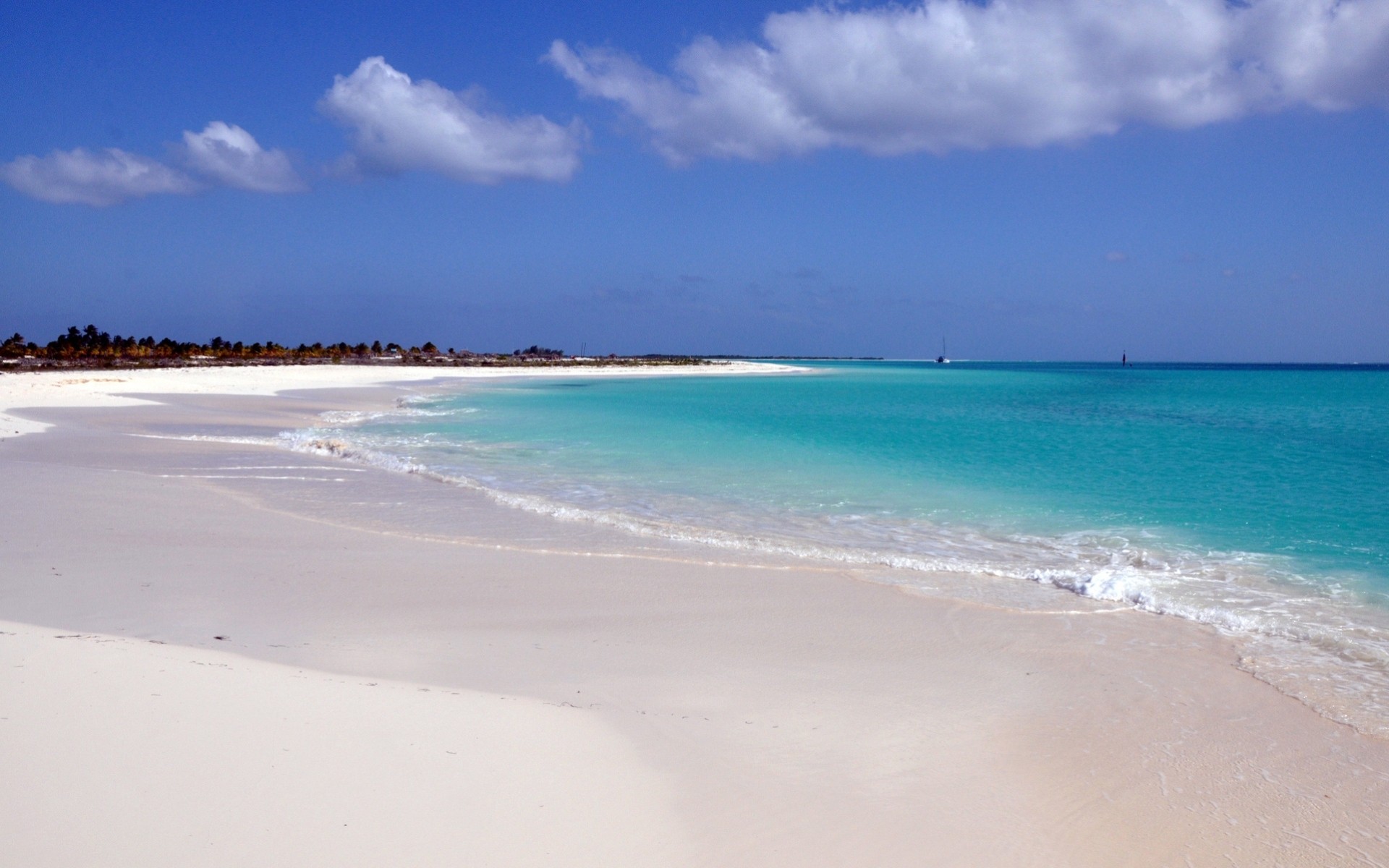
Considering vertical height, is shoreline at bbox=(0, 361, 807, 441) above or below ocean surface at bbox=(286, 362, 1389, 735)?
above

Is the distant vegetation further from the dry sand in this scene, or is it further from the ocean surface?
the dry sand

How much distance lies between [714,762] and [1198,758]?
2388 millimetres

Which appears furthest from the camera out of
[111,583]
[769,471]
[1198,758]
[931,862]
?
[769,471]

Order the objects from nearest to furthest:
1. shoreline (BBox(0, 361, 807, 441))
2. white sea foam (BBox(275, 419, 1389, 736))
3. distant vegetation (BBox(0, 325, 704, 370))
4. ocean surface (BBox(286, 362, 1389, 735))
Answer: white sea foam (BBox(275, 419, 1389, 736)), ocean surface (BBox(286, 362, 1389, 735)), shoreline (BBox(0, 361, 807, 441)), distant vegetation (BBox(0, 325, 704, 370))

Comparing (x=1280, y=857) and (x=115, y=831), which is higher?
(x=115, y=831)

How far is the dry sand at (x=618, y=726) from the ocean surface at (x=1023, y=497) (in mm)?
836

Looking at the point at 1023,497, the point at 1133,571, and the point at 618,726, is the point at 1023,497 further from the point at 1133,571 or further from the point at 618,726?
the point at 618,726

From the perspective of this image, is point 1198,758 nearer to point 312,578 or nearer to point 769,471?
point 312,578

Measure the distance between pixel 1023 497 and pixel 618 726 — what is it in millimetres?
9703

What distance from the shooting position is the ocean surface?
6.73 meters

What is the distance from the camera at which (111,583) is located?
602 centimetres

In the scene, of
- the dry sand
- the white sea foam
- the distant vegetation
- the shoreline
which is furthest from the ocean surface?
the distant vegetation

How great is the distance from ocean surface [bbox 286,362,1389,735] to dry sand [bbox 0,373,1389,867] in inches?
32.9

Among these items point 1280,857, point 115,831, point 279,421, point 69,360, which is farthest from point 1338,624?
point 69,360
